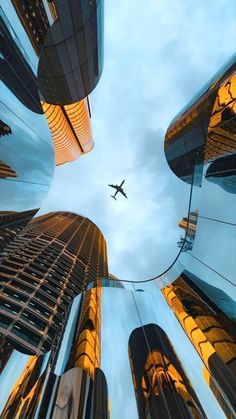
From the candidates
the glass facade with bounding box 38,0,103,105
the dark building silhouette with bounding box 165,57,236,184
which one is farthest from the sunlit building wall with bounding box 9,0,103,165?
the dark building silhouette with bounding box 165,57,236,184

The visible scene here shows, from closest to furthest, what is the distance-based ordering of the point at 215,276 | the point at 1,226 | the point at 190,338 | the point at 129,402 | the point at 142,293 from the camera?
the point at 129,402 < the point at 215,276 < the point at 190,338 < the point at 1,226 < the point at 142,293

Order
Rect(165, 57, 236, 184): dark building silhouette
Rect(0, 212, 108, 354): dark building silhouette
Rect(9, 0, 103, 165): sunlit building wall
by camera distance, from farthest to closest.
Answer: Rect(0, 212, 108, 354): dark building silhouette → Rect(9, 0, 103, 165): sunlit building wall → Rect(165, 57, 236, 184): dark building silhouette

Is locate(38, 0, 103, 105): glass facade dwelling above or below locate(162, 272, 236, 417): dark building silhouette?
above

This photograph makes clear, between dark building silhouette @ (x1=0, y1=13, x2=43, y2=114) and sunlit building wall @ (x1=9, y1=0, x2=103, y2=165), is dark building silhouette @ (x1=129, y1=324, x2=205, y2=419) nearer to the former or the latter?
dark building silhouette @ (x1=0, y1=13, x2=43, y2=114)

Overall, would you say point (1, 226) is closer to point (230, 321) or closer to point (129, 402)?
point (129, 402)

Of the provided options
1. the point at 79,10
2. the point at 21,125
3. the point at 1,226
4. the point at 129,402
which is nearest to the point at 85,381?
the point at 129,402
